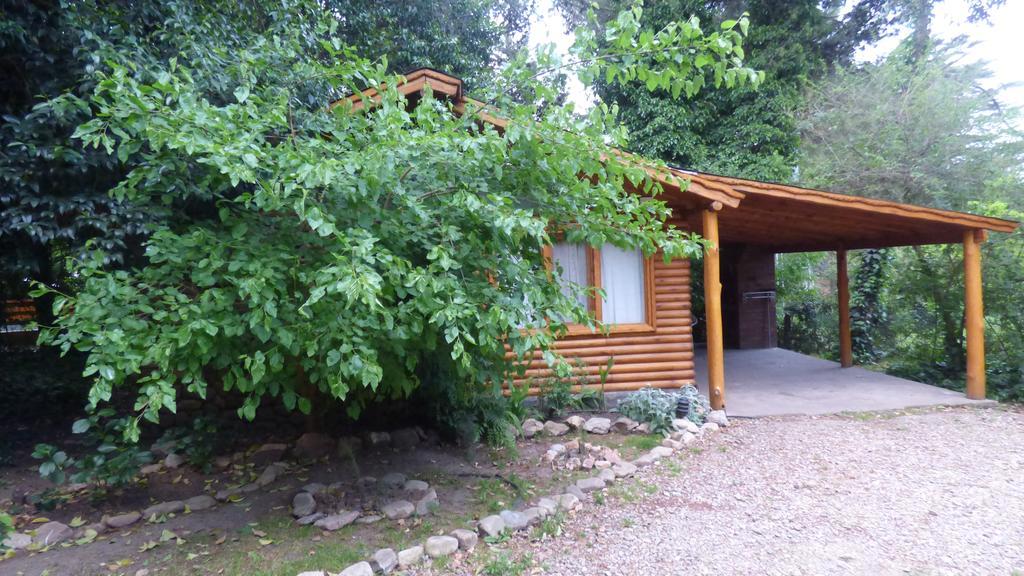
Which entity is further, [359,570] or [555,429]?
[555,429]

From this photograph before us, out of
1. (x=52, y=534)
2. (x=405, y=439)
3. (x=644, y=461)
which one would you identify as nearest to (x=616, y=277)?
(x=644, y=461)

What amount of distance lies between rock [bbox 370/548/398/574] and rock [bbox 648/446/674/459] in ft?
9.33

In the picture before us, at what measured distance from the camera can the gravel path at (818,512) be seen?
371cm

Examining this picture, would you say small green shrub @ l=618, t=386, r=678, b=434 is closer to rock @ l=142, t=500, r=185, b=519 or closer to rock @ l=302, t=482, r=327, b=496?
rock @ l=302, t=482, r=327, b=496

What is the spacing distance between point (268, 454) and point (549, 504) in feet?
9.21

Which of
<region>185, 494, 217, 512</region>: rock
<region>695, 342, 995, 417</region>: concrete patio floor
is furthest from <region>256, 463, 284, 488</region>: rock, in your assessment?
<region>695, 342, 995, 417</region>: concrete patio floor

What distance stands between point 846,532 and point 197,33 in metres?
6.38

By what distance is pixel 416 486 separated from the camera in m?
4.89

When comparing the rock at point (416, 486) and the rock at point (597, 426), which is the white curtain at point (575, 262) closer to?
the rock at point (597, 426)

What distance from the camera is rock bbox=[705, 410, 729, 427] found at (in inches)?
265

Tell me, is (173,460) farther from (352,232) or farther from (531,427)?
(352,232)

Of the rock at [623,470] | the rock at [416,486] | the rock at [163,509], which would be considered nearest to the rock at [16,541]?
the rock at [163,509]

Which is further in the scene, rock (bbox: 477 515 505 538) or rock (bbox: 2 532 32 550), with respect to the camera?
rock (bbox: 477 515 505 538)

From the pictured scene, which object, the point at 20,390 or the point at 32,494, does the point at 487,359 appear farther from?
the point at 20,390
